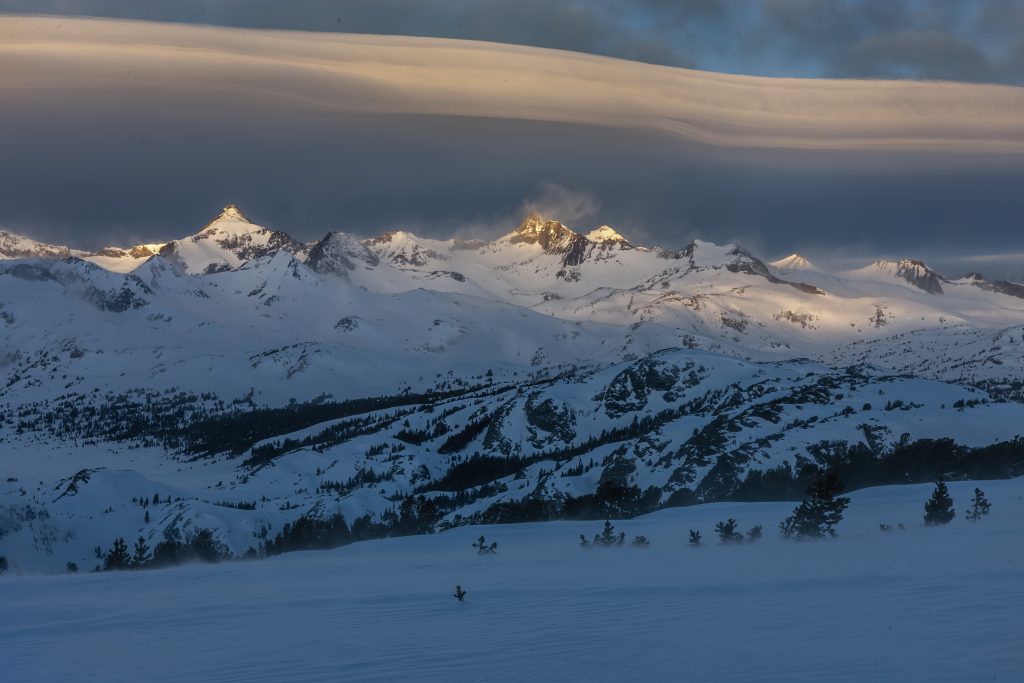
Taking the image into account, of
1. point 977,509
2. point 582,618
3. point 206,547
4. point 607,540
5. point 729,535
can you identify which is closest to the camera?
point 582,618

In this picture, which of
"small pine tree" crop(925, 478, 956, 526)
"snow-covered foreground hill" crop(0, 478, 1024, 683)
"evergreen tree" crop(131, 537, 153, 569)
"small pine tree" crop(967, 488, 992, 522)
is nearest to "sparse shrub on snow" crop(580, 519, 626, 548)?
"snow-covered foreground hill" crop(0, 478, 1024, 683)

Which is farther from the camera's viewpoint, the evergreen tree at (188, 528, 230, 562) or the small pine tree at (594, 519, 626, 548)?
the evergreen tree at (188, 528, 230, 562)

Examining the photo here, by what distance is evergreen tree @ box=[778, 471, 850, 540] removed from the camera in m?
50.8

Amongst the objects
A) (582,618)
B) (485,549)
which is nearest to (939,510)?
(485,549)

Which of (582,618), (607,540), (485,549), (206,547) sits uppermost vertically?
(607,540)

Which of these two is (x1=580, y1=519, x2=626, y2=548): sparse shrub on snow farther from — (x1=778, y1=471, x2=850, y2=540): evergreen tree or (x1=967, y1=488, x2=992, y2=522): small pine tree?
(x1=967, y1=488, x2=992, y2=522): small pine tree

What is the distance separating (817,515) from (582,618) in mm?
24015

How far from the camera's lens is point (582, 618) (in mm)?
30812

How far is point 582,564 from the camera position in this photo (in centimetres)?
4659

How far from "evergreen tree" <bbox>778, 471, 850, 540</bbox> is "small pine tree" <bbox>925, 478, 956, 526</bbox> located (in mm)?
3998

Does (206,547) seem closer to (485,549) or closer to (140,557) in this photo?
(140,557)

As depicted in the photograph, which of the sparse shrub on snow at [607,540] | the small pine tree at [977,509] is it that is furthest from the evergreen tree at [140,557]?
the small pine tree at [977,509]

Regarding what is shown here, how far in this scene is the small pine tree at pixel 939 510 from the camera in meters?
50.7

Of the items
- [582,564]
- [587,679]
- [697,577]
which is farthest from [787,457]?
[587,679]
